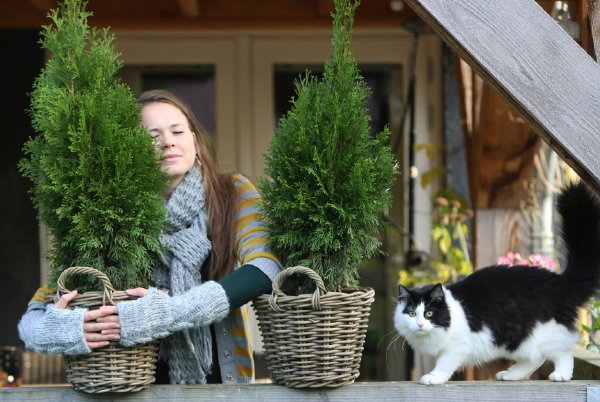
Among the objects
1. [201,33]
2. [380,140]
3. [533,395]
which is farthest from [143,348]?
[201,33]

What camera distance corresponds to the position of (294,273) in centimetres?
175

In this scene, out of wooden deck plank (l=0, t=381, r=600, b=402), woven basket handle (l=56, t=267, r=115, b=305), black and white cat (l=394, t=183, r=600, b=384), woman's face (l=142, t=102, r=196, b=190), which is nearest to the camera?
woven basket handle (l=56, t=267, r=115, b=305)

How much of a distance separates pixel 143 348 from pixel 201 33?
116 inches

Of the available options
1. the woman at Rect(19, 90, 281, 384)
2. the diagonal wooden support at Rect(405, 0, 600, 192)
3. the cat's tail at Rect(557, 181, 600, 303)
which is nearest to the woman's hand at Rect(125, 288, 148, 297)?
the woman at Rect(19, 90, 281, 384)

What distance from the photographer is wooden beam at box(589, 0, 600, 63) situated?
1.97m

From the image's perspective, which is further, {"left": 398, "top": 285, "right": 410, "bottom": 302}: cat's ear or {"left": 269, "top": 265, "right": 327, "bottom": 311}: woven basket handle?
{"left": 398, "top": 285, "right": 410, "bottom": 302}: cat's ear

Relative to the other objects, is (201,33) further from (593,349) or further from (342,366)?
(342,366)

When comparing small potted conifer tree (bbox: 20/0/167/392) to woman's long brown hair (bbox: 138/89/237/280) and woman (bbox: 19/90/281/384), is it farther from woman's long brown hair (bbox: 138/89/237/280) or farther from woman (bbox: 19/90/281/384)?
woman's long brown hair (bbox: 138/89/237/280)

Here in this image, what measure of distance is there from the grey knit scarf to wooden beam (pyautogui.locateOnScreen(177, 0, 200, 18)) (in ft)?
6.88

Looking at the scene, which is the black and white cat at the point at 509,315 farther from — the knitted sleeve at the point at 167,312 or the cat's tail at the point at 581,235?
the knitted sleeve at the point at 167,312

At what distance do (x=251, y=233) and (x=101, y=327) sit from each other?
0.43m

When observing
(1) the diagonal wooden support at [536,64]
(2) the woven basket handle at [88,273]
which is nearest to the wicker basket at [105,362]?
(2) the woven basket handle at [88,273]

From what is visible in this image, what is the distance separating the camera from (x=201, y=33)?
4434 millimetres

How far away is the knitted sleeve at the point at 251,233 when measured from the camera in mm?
1846
